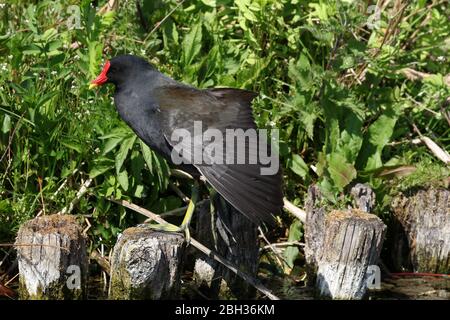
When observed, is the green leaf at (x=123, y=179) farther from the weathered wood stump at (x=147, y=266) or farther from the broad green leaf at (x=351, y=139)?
the broad green leaf at (x=351, y=139)

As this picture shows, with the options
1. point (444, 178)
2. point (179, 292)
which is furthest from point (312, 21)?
point (179, 292)

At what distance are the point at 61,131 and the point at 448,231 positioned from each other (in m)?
2.31

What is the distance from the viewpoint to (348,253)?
491 cm

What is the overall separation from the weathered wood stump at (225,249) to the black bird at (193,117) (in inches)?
11.2

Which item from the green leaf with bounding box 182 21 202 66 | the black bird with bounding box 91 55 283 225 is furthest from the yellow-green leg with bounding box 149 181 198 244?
the green leaf with bounding box 182 21 202 66

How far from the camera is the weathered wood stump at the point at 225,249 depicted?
16.3 ft

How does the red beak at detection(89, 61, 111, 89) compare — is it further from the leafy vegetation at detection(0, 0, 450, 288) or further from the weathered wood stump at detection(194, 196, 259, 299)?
the weathered wood stump at detection(194, 196, 259, 299)

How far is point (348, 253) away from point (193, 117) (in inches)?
41.9

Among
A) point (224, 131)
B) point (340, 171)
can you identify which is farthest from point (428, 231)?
point (224, 131)

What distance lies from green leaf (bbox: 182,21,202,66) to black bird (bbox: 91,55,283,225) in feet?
1.74

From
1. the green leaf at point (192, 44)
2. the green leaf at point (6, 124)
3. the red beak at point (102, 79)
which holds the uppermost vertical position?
the green leaf at point (192, 44)

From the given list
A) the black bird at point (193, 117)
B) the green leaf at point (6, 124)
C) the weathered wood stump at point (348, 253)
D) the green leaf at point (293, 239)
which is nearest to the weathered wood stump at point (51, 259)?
the black bird at point (193, 117)

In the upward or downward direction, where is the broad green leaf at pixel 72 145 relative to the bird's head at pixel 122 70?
downward

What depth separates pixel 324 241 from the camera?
5.01m
